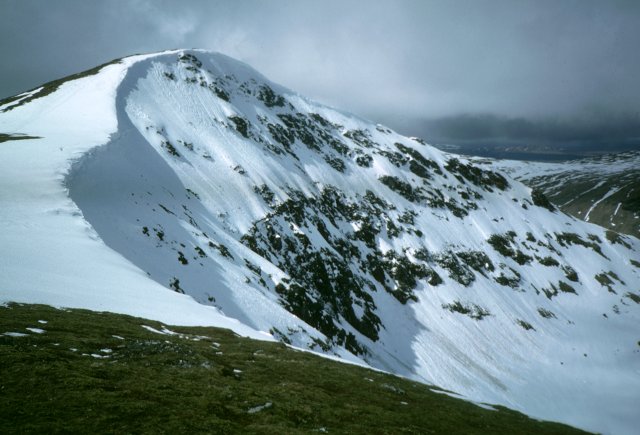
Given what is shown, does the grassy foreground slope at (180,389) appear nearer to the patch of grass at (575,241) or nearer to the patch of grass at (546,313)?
the patch of grass at (546,313)

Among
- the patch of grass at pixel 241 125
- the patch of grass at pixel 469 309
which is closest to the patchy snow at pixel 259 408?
the patch of grass at pixel 241 125

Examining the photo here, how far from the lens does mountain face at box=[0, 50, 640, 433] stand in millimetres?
34000

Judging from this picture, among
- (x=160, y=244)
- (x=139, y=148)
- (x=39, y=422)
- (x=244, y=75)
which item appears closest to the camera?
(x=39, y=422)

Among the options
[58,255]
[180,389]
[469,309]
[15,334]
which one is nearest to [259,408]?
[180,389]

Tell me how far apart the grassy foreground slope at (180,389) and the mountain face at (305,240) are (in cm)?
629

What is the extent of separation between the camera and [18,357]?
12406mm

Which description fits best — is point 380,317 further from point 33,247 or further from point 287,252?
point 33,247

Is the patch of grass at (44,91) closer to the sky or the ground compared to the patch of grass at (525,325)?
closer to the sky

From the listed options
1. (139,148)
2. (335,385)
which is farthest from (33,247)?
(139,148)

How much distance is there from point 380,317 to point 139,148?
64234 mm

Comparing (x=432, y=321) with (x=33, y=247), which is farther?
(x=432, y=321)

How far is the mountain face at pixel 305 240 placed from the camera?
3400cm

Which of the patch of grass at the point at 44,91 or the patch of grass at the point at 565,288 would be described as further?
the patch of grass at the point at 565,288

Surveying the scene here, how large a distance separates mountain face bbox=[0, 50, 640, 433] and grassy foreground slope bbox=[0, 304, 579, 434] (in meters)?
6.29
